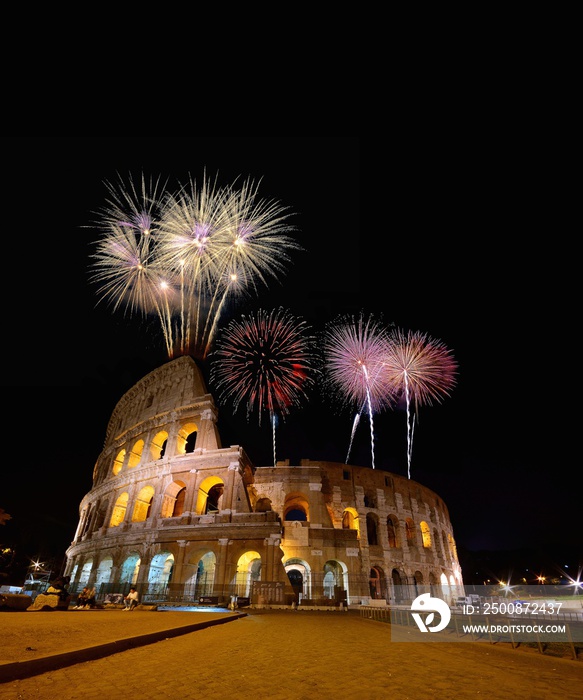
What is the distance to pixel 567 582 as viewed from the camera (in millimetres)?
71688

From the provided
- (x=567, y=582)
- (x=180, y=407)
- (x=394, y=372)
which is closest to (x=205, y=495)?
(x=180, y=407)

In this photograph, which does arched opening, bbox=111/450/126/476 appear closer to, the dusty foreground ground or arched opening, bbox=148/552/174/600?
arched opening, bbox=148/552/174/600

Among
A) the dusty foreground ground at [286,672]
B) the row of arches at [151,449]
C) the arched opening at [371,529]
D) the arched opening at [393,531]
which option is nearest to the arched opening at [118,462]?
the row of arches at [151,449]

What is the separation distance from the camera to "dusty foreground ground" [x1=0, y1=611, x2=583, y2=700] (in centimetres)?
369

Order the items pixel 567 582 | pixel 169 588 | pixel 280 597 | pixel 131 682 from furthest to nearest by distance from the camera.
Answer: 1. pixel 567 582
2. pixel 169 588
3. pixel 280 597
4. pixel 131 682

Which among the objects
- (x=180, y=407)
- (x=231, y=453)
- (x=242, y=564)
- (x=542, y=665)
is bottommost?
(x=542, y=665)

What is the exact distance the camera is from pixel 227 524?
2144 cm

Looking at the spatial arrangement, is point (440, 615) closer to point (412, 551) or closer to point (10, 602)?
point (10, 602)

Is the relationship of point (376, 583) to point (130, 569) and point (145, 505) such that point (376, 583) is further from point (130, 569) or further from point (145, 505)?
point (145, 505)

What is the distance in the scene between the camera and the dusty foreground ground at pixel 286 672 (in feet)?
12.1

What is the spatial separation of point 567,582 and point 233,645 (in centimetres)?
9320

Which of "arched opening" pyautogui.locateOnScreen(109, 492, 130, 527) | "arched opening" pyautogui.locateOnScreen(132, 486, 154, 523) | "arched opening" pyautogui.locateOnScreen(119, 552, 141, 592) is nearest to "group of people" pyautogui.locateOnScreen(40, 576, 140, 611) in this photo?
"arched opening" pyautogui.locateOnScreen(119, 552, 141, 592)

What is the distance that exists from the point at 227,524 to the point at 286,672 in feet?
59.2

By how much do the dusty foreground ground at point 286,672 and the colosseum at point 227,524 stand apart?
13.2m
